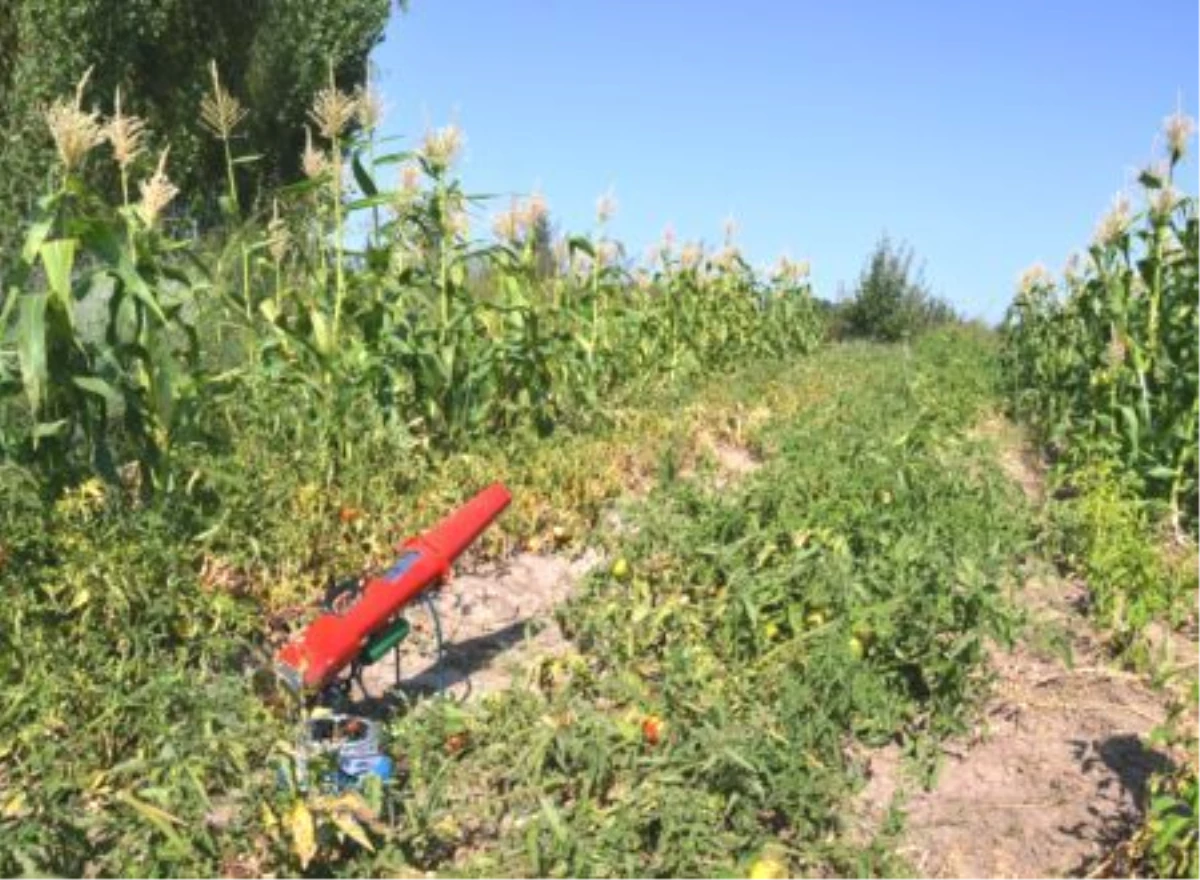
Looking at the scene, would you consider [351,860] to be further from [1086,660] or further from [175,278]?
[1086,660]

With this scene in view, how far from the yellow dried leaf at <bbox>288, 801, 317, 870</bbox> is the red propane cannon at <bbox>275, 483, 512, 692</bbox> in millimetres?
528

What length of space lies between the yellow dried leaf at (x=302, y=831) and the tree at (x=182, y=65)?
37.7 ft

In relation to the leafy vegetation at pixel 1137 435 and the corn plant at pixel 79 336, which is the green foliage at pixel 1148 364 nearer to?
the leafy vegetation at pixel 1137 435

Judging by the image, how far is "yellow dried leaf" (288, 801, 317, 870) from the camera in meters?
2.05

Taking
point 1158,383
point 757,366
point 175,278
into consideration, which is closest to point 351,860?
point 175,278

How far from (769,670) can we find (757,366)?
278 inches

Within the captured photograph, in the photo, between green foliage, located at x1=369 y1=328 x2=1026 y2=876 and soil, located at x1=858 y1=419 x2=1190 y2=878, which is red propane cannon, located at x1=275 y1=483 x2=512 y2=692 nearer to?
green foliage, located at x1=369 y1=328 x2=1026 y2=876

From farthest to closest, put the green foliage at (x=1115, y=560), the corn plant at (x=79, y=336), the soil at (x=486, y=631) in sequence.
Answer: the green foliage at (x=1115, y=560), the soil at (x=486, y=631), the corn plant at (x=79, y=336)

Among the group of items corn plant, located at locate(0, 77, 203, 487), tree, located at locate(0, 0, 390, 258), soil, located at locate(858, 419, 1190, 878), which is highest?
tree, located at locate(0, 0, 390, 258)

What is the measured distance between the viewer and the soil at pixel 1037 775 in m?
2.71

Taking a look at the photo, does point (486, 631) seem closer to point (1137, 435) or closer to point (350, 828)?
point (350, 828)

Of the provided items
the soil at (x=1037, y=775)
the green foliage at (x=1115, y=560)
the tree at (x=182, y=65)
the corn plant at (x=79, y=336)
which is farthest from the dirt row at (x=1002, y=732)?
the tree at (x=182, y=65)

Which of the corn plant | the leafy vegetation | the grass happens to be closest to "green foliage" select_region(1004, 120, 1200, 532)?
the leafy vegetation

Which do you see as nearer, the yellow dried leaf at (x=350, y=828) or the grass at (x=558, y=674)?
the yellow dried leaf at (x=350, y=828)
